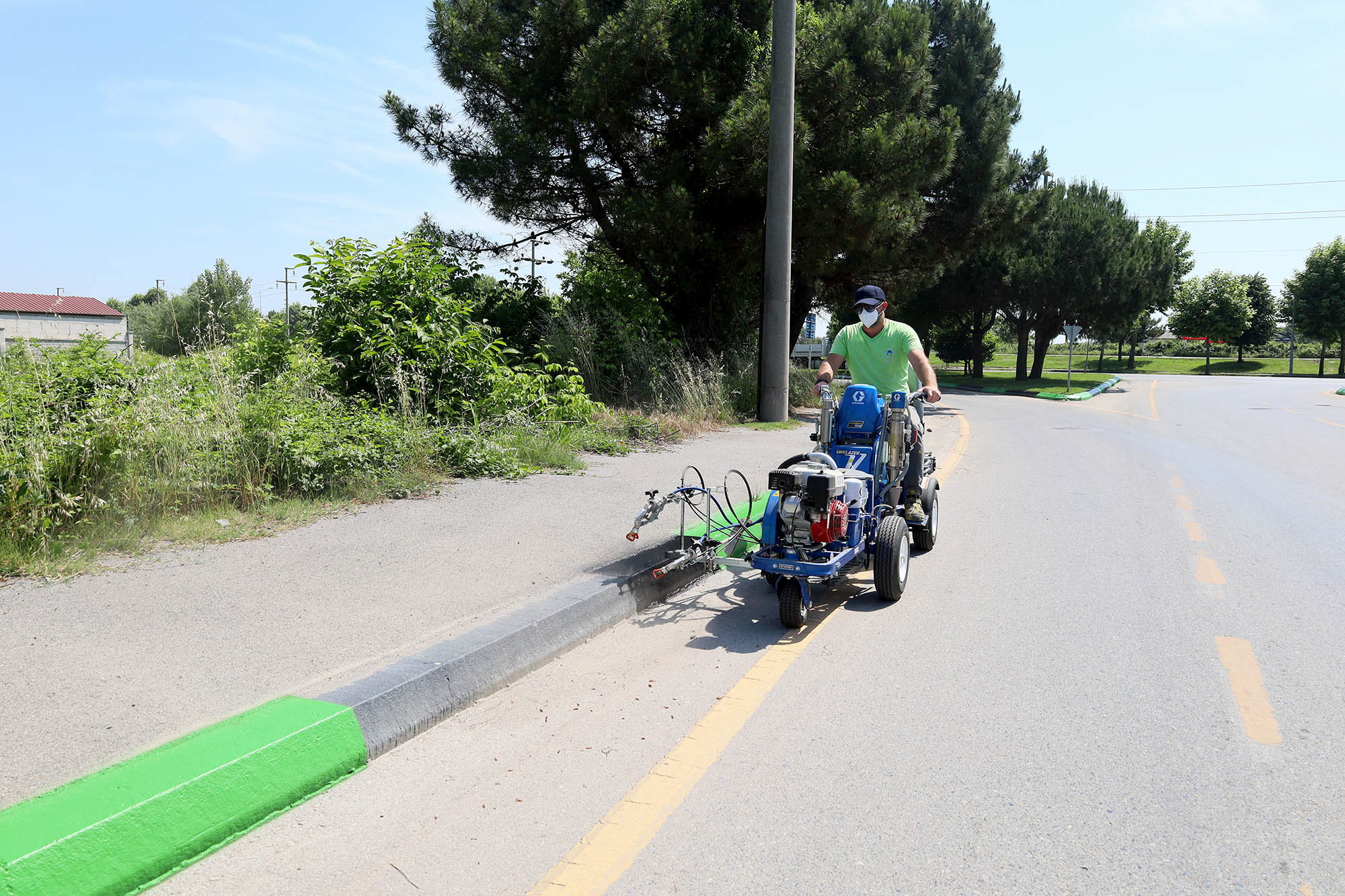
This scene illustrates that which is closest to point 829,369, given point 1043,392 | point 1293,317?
point 1043,392

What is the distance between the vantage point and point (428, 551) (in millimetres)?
6164

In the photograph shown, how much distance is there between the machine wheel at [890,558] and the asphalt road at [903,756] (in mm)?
157

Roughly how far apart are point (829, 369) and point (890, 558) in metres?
1.54

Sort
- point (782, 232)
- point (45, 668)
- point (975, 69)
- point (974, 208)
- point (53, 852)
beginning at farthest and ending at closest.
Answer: point (975, 69), point (974, 208), point (782, 232), point (45, 668), point (53, 852)

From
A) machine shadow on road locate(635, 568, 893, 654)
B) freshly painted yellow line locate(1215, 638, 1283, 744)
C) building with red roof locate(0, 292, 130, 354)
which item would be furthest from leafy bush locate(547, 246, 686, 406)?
freshly painted yellow line locate(1215, 638, 1283, 744)

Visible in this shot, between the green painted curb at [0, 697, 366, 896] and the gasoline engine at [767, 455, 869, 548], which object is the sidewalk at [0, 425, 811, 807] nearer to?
the green painted curb at [0, 697, 366, 896]

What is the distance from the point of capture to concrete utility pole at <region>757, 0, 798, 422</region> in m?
12.8

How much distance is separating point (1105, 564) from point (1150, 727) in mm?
3149

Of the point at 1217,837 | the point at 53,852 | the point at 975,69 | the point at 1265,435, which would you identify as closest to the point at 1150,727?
the point at 1217,837

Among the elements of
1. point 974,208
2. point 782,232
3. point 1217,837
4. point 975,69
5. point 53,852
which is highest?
point 975,69

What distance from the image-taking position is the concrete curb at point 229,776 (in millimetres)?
2605

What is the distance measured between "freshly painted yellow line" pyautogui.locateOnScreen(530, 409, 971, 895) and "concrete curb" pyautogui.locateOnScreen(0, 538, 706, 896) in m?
1.08

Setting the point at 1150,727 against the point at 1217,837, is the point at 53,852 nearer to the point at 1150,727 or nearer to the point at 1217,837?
the point at 1217,837

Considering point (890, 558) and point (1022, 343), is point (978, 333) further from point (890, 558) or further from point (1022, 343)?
point (890, 558)
